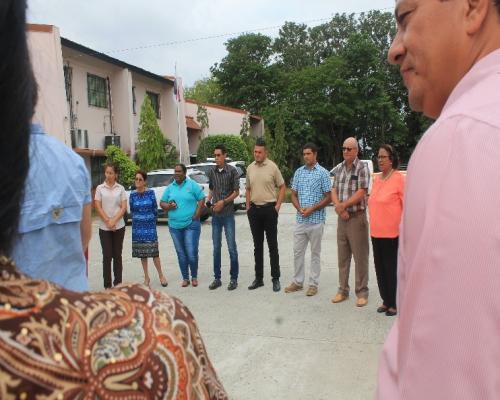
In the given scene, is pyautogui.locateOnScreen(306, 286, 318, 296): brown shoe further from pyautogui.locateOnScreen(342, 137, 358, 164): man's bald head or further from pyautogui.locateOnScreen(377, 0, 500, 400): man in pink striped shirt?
pyautogui.locateOnScreen(377, 0, 500, 400): man in pink striped shirt

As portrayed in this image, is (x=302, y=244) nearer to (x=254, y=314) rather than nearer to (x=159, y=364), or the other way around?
(x=254, y=314)

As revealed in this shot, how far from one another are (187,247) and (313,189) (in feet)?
6.64

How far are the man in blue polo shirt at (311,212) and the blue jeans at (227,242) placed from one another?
0.81 metres

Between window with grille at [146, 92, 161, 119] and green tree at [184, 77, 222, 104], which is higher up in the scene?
green tree at [184, 77, 222, 104]

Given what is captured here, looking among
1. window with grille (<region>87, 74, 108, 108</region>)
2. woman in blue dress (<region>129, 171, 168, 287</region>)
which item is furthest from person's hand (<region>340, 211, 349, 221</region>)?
window with grille (<region>87, 74, 108, 108</region>)

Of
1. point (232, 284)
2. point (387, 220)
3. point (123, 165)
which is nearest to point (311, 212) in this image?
point (387, 220)

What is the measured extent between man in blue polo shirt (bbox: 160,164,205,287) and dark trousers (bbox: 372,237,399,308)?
8.86ft

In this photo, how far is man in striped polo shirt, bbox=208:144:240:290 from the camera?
278 inches

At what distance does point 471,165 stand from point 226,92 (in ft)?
154

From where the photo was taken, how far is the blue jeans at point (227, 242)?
23.1ft

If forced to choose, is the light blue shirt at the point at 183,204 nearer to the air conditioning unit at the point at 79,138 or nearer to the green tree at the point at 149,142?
the air conditioning unit at the point at 79,138

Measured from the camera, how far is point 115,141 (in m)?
21.5

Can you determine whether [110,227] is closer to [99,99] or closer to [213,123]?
[99,99]

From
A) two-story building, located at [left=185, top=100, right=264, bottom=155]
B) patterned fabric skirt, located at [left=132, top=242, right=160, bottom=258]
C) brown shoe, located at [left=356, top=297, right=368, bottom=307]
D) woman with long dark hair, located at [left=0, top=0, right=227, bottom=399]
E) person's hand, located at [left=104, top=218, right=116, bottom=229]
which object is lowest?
brown shoe, located at [left=356, top=297, right=368, bottom=307]
